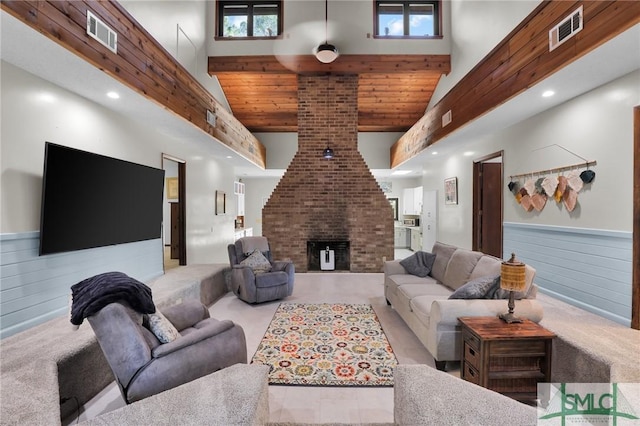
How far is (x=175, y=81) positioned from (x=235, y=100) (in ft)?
12.3

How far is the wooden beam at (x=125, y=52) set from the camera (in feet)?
6.44

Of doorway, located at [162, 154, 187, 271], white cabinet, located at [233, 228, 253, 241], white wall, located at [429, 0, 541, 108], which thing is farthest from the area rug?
white cabinet, located at [233, 228, 253, 241]

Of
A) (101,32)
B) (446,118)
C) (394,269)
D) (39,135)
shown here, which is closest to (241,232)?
(394,269)

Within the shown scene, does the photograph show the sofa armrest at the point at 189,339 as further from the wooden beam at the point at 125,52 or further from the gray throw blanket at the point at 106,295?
the wooden beam at the point at 125,52

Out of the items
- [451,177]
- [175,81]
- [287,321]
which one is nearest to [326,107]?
[451,177]

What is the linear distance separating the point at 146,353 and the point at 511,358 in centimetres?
232

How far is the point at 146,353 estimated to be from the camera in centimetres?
173

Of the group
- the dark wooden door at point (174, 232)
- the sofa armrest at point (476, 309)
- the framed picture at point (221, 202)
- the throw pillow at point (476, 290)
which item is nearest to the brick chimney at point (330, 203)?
the framed picture at point (221, 202)

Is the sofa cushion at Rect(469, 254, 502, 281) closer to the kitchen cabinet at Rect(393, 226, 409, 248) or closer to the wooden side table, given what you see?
the wooden side table

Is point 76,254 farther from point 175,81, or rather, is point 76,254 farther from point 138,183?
point 175,81

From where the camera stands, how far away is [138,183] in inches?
144

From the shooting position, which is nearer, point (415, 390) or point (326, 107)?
point (415, 390)

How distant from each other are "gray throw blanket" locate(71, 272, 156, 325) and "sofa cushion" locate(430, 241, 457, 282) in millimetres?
3123

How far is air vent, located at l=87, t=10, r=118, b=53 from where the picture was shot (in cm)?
233
